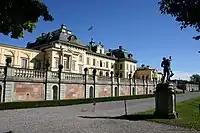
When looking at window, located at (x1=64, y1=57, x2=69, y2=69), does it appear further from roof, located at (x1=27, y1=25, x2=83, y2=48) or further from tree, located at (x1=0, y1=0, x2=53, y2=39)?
tree, located at (x1=0, y1=0, x2=53, y2=39)

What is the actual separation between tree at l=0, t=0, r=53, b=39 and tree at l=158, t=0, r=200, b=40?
542 centimetres

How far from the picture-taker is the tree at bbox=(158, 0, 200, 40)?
9.95 meters

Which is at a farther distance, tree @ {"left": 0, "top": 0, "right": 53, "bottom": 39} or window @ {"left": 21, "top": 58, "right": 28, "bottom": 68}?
window @ {"left": 21, "top": 58, "right": 28, "bottom": 68}

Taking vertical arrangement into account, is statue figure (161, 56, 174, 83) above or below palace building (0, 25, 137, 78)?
below

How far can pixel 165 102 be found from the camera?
16.2 m

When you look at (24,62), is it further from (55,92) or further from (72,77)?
(55,92)

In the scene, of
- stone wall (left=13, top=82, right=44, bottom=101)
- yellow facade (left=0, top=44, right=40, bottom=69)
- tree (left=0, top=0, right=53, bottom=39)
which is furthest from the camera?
yellow facade (left=0, top=44, right=40, bottom=69)

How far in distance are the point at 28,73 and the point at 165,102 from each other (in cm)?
1685

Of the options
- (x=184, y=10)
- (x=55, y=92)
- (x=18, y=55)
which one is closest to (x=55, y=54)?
(x=18, y=55)

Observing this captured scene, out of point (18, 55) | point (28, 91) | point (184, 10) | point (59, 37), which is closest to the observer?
point (184, 10)

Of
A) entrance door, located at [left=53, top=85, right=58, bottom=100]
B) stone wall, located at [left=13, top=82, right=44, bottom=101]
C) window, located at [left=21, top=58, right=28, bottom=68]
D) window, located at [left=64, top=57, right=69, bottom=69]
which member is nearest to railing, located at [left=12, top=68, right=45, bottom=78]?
stone wall, located at [left=13, top=82, right=44, bottom=101]

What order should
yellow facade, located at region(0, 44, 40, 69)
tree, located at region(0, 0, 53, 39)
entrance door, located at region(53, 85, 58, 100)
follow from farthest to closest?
1. yellow facade, located at region(0, 44, 40, 69)
2. entrance door, located at region(53, 85, 58, 100)
3. tree, located at region(0, 0, 53, 39)

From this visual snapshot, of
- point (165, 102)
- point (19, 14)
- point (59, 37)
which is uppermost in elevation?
point (59, 37)

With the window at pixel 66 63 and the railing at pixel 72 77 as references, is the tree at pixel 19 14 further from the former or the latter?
the window at pixel 66 63
